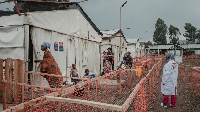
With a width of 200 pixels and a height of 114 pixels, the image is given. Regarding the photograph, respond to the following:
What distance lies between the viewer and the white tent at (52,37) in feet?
17.5

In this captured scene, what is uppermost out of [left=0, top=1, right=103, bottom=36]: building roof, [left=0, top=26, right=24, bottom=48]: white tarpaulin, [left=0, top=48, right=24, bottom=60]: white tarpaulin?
[left=0, top=1, right=103, bottom=36]: building roof

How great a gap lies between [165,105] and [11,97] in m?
5.07

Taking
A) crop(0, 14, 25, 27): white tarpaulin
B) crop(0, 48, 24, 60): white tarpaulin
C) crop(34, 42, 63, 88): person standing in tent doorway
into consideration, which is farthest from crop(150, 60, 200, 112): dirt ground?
crop(0, 14, 25, 27): white tarpaulin

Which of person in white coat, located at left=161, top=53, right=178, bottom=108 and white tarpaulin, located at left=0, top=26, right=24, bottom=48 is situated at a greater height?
white tarpaulin, located at left=0, top=26, right=24, bottom=48

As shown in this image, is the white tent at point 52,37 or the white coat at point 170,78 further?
the white tent at point 52,37

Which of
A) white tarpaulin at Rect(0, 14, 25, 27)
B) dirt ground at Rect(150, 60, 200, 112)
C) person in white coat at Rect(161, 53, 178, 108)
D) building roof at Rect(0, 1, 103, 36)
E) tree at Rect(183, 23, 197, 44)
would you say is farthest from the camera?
tree at Rect(183, 23, 197, 44)

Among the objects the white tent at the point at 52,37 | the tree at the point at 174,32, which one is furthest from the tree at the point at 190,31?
the white tent at the point at 52,37

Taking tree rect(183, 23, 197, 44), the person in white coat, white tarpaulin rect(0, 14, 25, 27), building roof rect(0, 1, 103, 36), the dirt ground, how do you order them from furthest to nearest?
tree rect(183, 23, 197, 44) → building roof rect(0, 1, 103, 36) → white tarpaulin rect(0, 14, 25, 27) → the person in white coat → the dirt ground

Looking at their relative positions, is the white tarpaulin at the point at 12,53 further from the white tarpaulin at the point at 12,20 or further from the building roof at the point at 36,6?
the building roof at the point at 36,6

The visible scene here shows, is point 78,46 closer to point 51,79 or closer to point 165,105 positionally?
point 51,79

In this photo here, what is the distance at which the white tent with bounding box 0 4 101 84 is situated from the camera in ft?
17.5

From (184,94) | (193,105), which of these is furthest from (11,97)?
(184,94)

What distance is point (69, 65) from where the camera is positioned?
7.76m

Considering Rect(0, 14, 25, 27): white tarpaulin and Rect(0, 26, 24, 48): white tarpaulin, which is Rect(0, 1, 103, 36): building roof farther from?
Rect(0, 26, 24, 48): white tarpaulin
